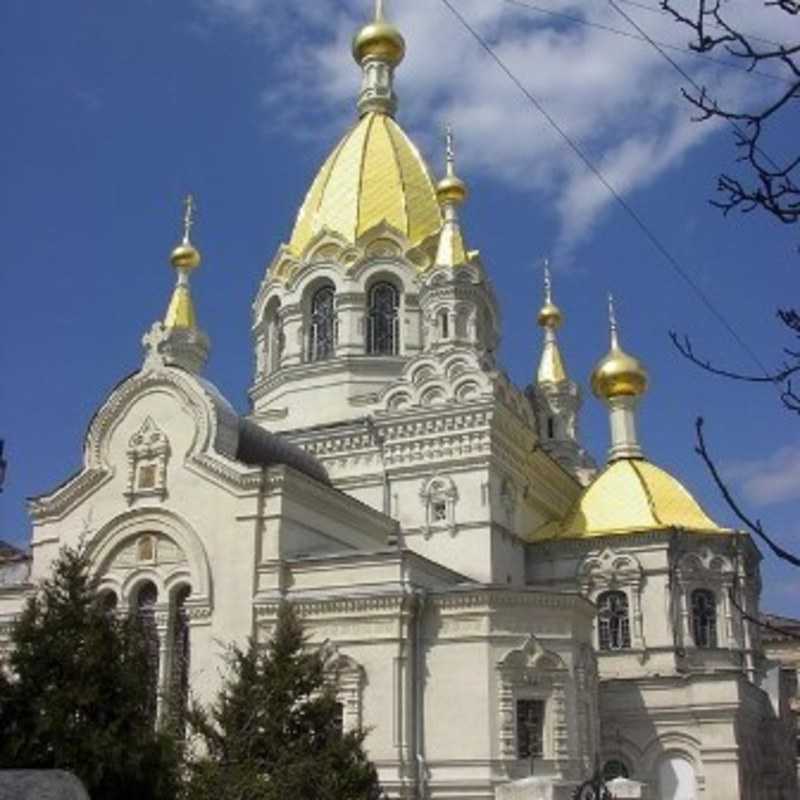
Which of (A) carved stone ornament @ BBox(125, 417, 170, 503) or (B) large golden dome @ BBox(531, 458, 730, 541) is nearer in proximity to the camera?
(A) carved stone ornament @ BBox(125, 417, 170, 503)

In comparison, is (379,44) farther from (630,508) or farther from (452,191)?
(630,508)

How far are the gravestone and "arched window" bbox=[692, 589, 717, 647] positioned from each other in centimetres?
2399

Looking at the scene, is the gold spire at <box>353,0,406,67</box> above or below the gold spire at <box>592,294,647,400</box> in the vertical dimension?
above

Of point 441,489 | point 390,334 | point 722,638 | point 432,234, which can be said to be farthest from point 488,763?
point 432,234

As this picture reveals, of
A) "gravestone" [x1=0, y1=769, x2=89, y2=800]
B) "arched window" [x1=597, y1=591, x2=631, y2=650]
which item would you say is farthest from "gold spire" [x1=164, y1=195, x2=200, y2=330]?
"gravestone" [x1=0, y1=769, x2=89, y2=800]

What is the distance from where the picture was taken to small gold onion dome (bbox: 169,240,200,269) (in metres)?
35.1

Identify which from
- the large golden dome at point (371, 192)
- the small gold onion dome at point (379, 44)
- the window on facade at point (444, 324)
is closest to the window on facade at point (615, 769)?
the window on facade at point (444, 324)

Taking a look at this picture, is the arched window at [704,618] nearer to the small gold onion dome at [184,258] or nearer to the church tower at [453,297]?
the church tower at [453,297]

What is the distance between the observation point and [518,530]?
27.0m

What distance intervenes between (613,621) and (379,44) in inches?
757

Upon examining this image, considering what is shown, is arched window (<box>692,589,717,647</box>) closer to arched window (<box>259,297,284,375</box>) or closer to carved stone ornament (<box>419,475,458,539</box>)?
carved stone ornament (<box>419,475,458,539</box>)

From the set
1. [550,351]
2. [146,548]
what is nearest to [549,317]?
[550,351]

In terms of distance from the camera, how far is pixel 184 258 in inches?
1382

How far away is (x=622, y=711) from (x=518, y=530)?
15.5 feet
